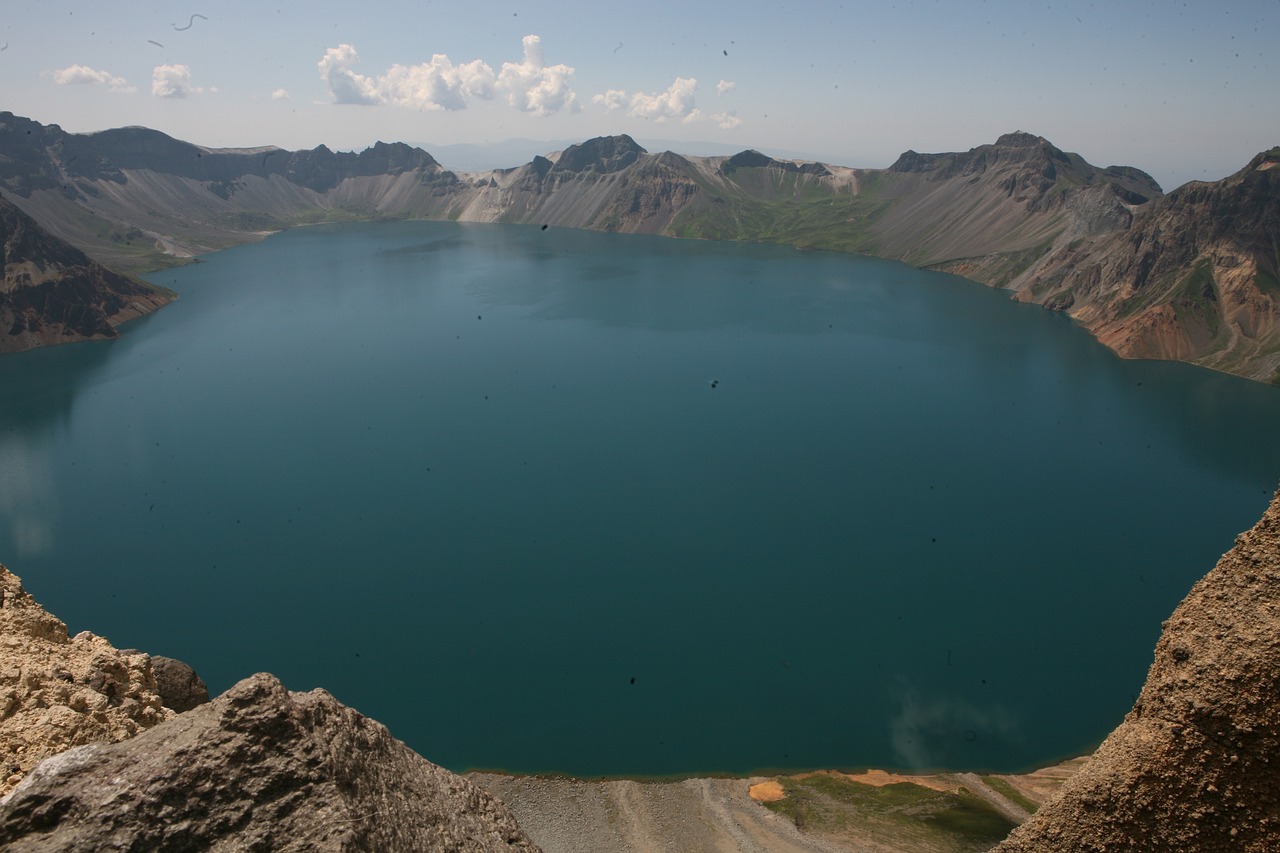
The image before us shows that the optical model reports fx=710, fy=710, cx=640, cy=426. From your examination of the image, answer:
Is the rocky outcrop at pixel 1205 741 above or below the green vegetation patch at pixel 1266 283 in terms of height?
below

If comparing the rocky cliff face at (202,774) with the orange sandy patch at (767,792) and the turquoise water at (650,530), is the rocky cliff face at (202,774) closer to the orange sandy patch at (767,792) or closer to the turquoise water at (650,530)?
the orange sandy patch at (767,792)

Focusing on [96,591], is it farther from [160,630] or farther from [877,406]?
[877,406]

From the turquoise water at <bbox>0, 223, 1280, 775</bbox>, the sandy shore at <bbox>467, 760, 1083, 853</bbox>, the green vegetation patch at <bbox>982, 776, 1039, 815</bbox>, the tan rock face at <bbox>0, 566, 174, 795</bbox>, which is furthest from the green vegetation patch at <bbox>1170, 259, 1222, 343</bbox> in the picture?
the tan rock face at <bbox>0, 566, 174, 795</bbox>

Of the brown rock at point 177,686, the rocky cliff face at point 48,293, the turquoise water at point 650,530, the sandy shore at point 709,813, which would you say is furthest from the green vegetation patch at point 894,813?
the rocky cliff face at point 48,293

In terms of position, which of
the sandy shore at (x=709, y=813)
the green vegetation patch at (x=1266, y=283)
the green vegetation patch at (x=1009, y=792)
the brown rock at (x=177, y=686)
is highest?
the green vegetation patch at (x=1266, y=283)

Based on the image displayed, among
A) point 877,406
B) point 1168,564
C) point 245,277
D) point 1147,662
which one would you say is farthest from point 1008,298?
point 245,277

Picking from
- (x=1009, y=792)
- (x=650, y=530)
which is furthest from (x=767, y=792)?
(x=650, y=530)
